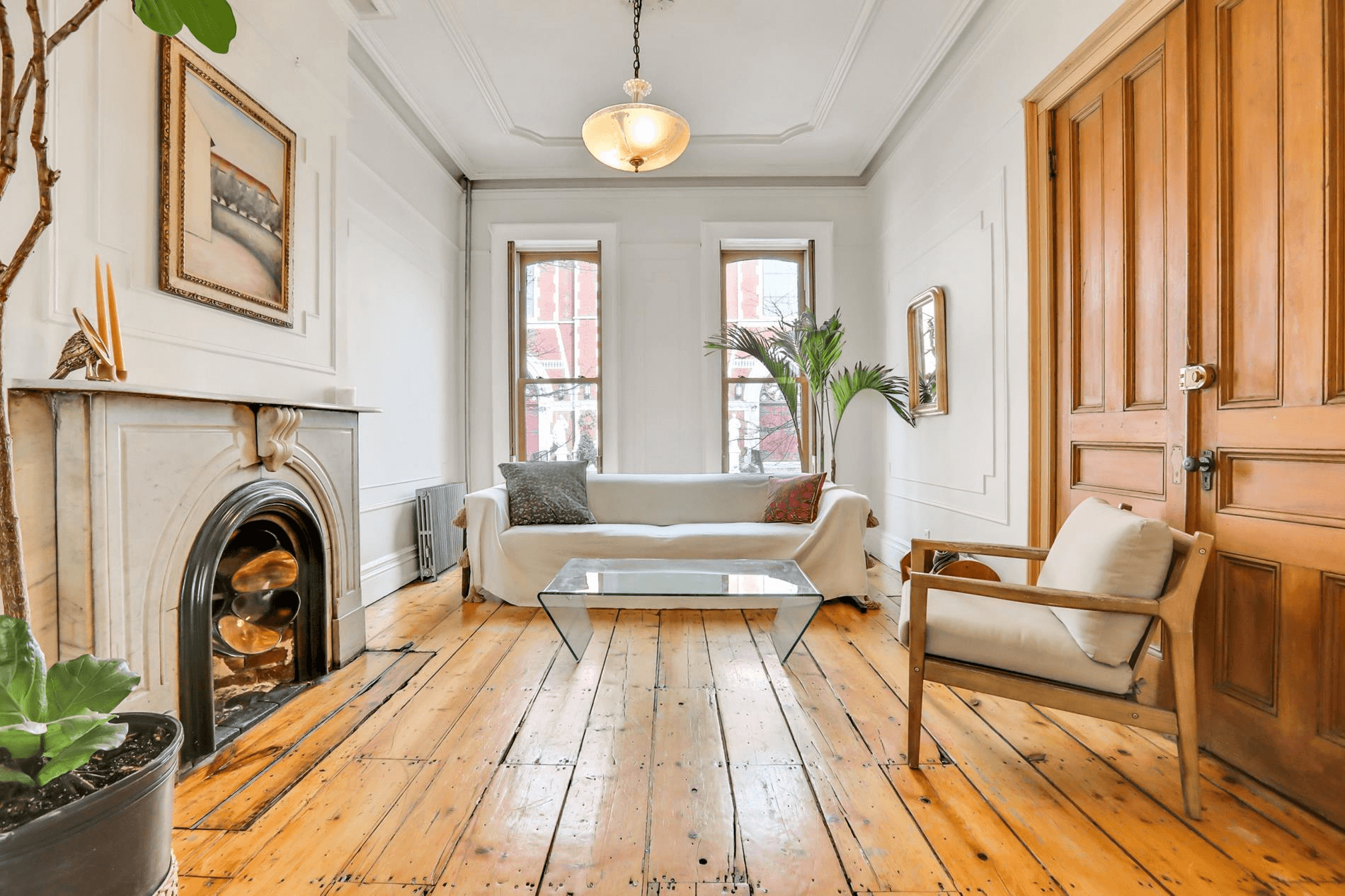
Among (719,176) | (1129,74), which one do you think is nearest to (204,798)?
(1129,74)

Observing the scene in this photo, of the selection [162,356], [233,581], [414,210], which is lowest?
[233,581]

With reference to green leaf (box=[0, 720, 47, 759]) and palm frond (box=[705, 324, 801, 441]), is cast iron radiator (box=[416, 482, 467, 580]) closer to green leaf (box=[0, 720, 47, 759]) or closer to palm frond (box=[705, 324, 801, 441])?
palm frond (box=[705, 324, 801, 441])

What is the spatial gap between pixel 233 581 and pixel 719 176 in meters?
4.27

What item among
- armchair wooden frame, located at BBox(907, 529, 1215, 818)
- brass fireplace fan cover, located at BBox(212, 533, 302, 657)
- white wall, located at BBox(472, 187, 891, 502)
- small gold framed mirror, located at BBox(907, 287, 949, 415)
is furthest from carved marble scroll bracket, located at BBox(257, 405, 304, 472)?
small gold framed mirror, located at BBox(907, 287, 949, 415)

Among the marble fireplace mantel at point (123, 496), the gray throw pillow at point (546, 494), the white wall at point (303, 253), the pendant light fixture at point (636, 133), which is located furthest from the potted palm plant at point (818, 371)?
the marble fireplace mantel at point (123, 496)

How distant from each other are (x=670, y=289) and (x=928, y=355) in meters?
2.04

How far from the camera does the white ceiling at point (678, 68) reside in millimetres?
3289

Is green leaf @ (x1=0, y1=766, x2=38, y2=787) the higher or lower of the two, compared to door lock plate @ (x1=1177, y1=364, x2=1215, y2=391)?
lower

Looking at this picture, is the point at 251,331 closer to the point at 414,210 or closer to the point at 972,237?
the point at 414,210

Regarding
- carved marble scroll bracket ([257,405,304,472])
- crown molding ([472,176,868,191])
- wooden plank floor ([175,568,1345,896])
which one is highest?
crown molding ([472,176,868,191])

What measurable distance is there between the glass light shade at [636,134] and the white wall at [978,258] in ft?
4.96

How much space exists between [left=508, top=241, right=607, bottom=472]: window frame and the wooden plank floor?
285cm

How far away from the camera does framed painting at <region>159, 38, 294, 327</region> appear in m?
2.11

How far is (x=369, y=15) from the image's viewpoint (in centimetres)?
323
